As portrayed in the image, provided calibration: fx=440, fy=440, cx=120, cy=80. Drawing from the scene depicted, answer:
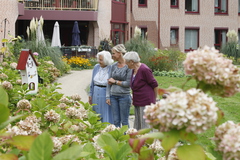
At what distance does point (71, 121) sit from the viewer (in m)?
3.76

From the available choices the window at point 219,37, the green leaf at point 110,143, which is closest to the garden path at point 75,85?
the green leaf at point 110,143

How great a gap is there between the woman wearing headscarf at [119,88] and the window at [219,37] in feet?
96.6

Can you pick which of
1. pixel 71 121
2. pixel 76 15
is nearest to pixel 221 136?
pixel 71 121

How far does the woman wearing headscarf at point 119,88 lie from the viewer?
25.2 feet

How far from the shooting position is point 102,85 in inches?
316

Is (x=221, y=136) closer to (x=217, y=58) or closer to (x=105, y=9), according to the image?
(x=217, y=58)

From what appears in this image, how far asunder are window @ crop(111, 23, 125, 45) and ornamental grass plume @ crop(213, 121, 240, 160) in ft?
96.5

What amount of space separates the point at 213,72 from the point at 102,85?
6630 mm

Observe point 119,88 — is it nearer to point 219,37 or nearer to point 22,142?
point 22,142

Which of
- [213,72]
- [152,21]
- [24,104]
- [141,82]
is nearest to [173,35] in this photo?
[152,21]

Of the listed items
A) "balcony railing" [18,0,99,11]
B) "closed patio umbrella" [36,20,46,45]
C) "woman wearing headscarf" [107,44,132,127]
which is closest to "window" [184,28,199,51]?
"balcony railing" [18,0,99,11]

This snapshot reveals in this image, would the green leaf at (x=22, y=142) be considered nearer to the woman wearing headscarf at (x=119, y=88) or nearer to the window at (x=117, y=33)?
the woman wearing headscarf at (x=119, y=88)

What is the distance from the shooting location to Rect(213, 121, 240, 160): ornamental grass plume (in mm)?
1440

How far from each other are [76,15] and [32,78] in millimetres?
21644
